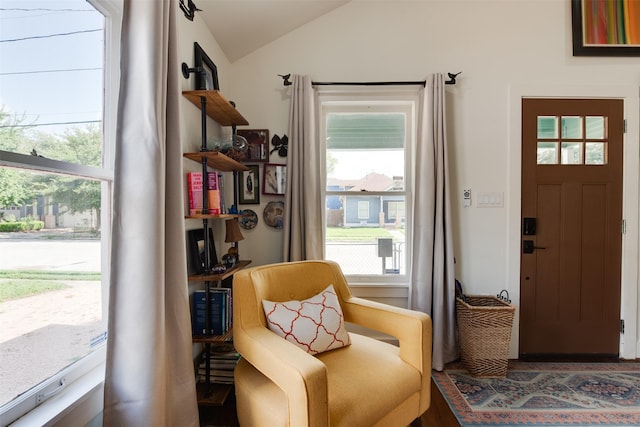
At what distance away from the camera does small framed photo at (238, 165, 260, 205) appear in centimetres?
229

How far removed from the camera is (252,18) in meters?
1.97

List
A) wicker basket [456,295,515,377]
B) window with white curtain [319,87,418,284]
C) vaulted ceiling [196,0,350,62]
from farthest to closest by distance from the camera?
window with white curtain [319,87,418,284] < wicker basket [456,295,515,377] < vaulted ceiling [196,0,350,62]

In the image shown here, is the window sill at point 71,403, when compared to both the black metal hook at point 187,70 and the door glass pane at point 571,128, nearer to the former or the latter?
the black metal hook at point 187,70

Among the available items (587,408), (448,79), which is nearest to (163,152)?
(448,79)

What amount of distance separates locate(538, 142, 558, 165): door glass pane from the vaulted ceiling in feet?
6.17

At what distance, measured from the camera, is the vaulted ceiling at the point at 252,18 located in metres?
1.82

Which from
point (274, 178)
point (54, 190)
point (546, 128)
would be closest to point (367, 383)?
point (54, 190)

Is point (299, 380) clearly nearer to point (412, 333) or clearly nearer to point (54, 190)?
point (412, 333)

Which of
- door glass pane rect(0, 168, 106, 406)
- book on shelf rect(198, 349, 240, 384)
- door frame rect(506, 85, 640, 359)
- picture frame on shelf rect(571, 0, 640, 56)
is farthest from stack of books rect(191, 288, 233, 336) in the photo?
picture frame on shelf rect(571, 0, 640, 56)

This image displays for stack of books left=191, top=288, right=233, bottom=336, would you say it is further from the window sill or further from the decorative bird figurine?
the decorative bird figurine

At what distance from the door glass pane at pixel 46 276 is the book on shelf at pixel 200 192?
448 mm

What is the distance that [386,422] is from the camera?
122 centimetres

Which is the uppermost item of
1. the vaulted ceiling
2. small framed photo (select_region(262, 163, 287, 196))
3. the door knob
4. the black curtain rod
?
the vaulted ceiling

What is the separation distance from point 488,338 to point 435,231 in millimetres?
795
